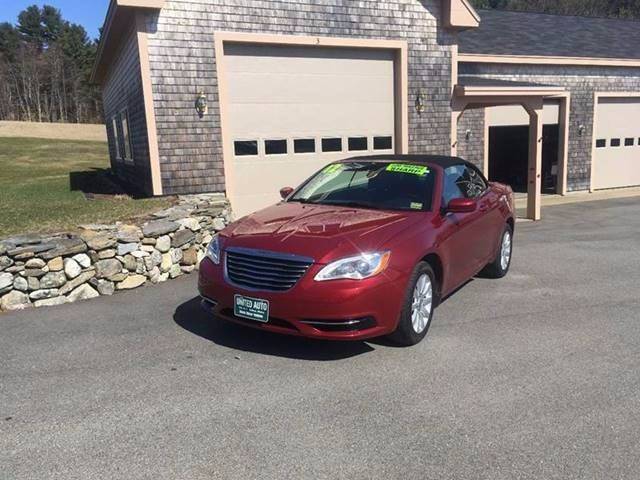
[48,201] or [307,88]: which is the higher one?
[307,88]

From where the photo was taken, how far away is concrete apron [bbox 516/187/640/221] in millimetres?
14430

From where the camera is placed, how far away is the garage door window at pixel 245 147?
9961 millimetres

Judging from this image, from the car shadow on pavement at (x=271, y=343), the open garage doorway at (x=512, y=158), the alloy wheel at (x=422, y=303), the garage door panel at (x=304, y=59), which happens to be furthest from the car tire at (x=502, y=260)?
the open garage doorway at (x=512, y=158)

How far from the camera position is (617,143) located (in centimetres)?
1698

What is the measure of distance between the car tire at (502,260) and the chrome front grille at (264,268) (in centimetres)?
343

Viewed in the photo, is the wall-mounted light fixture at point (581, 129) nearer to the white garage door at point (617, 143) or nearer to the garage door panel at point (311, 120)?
the white garage door at point (617, 143)

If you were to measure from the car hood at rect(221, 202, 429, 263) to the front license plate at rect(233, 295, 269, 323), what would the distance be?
1.38 ft

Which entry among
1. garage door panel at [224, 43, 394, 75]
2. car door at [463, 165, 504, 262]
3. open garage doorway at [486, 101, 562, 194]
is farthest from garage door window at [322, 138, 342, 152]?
open garage doorway at [486, 101, 562, 194]

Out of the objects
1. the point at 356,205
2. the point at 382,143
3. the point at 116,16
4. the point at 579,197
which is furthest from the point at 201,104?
→ the point at 579,197

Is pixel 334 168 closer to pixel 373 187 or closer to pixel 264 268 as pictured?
pixel 373 187

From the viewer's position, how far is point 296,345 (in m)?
4.61

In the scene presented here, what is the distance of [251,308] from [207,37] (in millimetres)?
6640

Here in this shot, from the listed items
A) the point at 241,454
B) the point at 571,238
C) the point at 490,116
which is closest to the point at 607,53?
the point at 490,116

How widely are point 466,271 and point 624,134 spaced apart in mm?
14458
